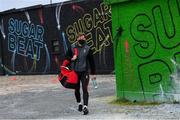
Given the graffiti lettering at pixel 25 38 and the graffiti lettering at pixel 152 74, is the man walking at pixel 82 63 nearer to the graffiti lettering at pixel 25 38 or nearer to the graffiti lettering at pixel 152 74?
the graffiti lettering at pixel 152 74

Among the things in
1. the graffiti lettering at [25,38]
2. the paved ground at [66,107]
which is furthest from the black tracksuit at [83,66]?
the graffiti lettering at [25,38]

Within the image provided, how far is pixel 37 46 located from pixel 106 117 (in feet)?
63.6

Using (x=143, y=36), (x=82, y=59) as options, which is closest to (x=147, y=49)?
(x=143, y=36)

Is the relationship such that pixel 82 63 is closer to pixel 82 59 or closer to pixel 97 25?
pixel 82 59

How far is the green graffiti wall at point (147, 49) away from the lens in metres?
12.1

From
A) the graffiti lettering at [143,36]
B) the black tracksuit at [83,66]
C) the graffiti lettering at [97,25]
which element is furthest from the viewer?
the graffiti lettering at [97,25]

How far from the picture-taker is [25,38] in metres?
30.9

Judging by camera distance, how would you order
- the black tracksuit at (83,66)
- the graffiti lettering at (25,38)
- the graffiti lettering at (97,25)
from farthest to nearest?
the graffiti lettering at (25,38), the graffiti lettering at (97,25), the black tracksuit at (83,66)

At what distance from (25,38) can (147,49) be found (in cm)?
1889

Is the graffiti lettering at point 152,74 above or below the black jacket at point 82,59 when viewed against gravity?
below

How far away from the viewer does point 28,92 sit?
18.6m

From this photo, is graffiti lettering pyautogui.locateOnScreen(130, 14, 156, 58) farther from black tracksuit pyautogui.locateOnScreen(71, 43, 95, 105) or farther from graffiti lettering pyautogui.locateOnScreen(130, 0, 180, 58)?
black tracksuit pyautogui.locateOnScreen(71, 43, 95, 105)

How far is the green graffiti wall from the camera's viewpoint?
1208cm

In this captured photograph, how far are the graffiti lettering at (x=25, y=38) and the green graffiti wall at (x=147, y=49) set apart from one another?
16.6 metres
